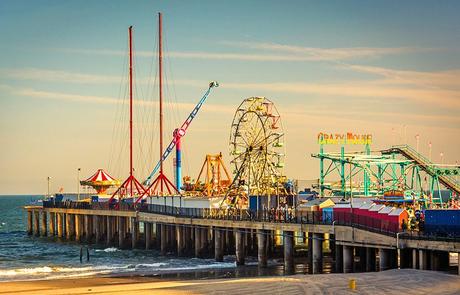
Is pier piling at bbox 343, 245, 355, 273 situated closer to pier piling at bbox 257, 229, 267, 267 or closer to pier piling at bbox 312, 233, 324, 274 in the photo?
pier piling at bbox 312, 233, 324, 274

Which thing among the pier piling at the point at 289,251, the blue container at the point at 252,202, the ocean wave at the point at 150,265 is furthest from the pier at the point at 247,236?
the ocean wave at the point at 150,265

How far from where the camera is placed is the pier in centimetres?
5050

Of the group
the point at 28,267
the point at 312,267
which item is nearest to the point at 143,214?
the point at 28,267

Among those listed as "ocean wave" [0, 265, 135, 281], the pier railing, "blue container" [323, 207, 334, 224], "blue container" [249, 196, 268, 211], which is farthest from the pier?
"ocean wave" [0, 265, 135, 281]

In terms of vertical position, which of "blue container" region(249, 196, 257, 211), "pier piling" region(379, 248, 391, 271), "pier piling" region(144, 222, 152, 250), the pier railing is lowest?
"pier piling" region(144, 222, 152, 250)

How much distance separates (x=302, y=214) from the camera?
68.8 m

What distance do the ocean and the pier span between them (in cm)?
184

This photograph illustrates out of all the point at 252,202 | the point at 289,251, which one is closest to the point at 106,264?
the point at 252,202

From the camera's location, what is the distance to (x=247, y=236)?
79250mm

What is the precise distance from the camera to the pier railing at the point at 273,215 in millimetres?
55031

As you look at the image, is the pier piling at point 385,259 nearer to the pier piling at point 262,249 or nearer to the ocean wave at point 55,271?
the pier piling at point 262,249

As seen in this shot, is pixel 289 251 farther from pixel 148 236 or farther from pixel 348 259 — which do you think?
pixel 148 236

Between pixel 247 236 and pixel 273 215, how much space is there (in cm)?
1033

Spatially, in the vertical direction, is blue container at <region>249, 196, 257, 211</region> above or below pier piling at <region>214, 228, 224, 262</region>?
above
